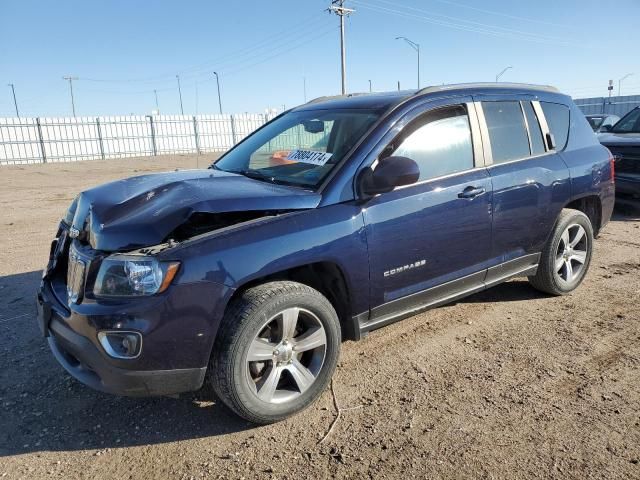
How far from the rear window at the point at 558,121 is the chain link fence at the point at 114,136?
1140 inches

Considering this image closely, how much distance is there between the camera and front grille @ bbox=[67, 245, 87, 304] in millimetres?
2707

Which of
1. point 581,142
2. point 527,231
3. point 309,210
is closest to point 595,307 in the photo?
point 527,231

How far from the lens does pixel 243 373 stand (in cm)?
273

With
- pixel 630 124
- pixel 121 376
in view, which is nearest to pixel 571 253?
pixel 121 376

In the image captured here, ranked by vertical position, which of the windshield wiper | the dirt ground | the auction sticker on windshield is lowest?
the dirt ground

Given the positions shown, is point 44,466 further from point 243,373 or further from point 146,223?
point 146,223

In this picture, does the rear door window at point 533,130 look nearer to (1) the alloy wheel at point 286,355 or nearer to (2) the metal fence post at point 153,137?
(1) the alloy wheel at point 286,355

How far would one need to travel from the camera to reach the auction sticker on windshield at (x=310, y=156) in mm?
3389

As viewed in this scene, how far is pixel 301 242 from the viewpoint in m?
2.85

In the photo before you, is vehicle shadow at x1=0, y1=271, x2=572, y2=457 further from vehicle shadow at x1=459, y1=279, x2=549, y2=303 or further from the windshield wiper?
vehicle shadow at x1=459, y1=279, x2=549, y2=303

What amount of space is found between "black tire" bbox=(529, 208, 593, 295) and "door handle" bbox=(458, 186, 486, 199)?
3.73ft

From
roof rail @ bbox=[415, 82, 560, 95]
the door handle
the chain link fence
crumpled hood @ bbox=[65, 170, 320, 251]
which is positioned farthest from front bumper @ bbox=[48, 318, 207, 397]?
the chain link fence

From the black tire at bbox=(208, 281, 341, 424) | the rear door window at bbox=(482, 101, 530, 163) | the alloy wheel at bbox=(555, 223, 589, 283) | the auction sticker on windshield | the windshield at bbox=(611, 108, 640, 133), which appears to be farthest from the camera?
the windshield at bbox=(611, 108, 640, 133)

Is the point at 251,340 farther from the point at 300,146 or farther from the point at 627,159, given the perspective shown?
→ the point at 627,159
